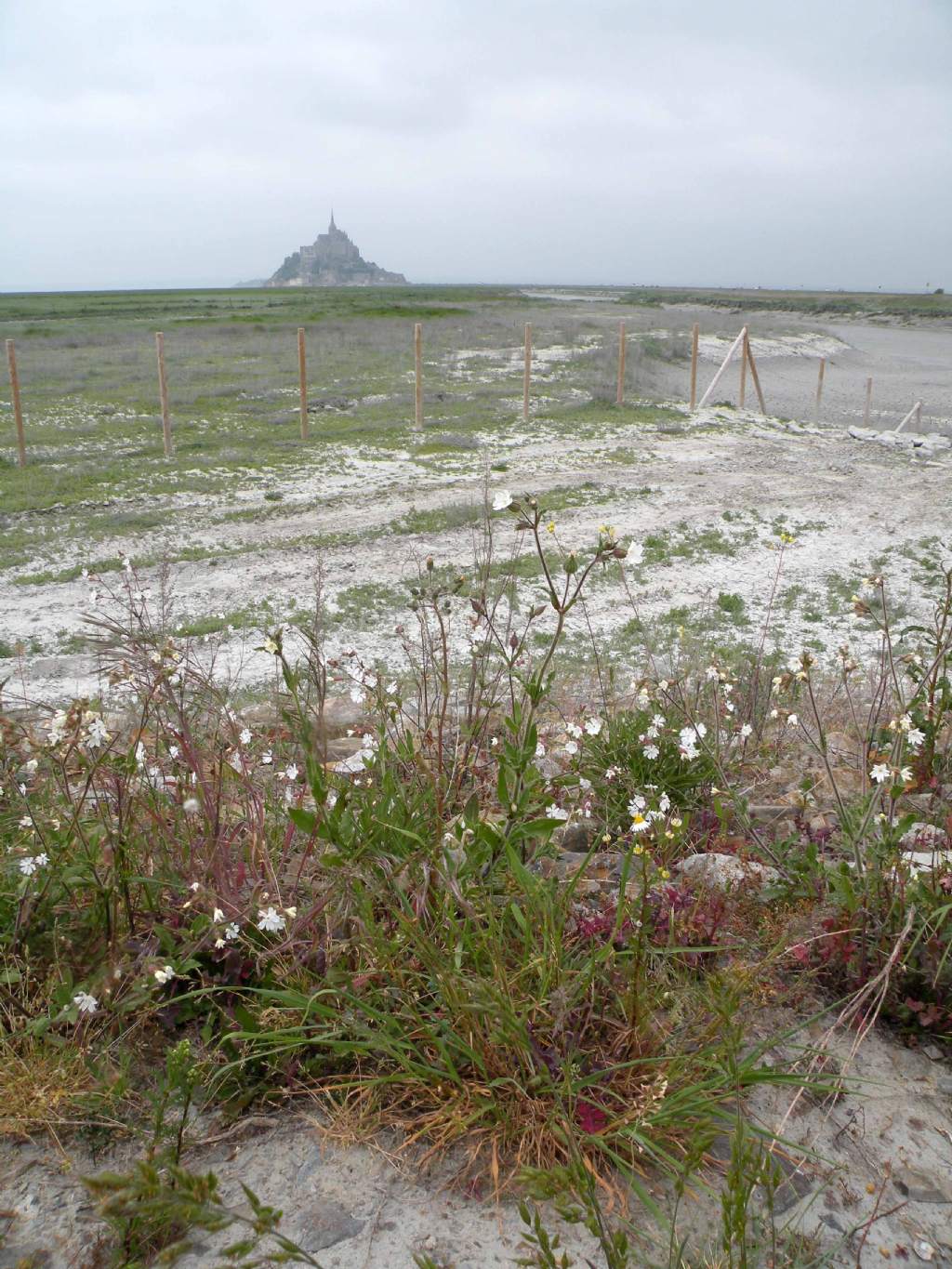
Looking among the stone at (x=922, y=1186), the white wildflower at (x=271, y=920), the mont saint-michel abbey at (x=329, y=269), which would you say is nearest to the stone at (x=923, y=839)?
the stone at (x=922, y=1186)

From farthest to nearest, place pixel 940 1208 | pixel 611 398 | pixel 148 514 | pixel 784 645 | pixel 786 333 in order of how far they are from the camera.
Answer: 1. pixel 786 333
2. pixel 611 398
3. pixel 148 514
4. pixel 784 645
5. pixel 940 1208

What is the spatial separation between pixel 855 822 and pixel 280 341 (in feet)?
107

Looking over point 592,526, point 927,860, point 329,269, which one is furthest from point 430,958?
point 329,269

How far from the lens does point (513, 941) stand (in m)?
2.05

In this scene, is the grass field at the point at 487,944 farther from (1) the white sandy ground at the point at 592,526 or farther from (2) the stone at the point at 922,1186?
(1) the white sandy ground at the point at 592,526

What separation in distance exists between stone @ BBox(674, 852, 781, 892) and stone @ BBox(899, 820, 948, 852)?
1.19 ft


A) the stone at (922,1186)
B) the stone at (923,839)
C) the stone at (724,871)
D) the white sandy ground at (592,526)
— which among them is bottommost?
the white sandy ground at (592,526)

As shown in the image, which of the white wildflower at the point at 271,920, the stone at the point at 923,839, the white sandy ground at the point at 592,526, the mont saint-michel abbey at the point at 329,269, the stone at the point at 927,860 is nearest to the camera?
the white wildflower at the point at 271,920

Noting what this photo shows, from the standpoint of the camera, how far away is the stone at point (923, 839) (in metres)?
2.44

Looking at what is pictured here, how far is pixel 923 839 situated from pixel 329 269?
184m

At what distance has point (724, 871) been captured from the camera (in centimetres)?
254

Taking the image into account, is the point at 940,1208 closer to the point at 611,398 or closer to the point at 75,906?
the point at 75,906

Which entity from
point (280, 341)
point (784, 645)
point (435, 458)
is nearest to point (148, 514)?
point (435, 458)

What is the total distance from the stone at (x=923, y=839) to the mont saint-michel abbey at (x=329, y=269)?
178140 mm
